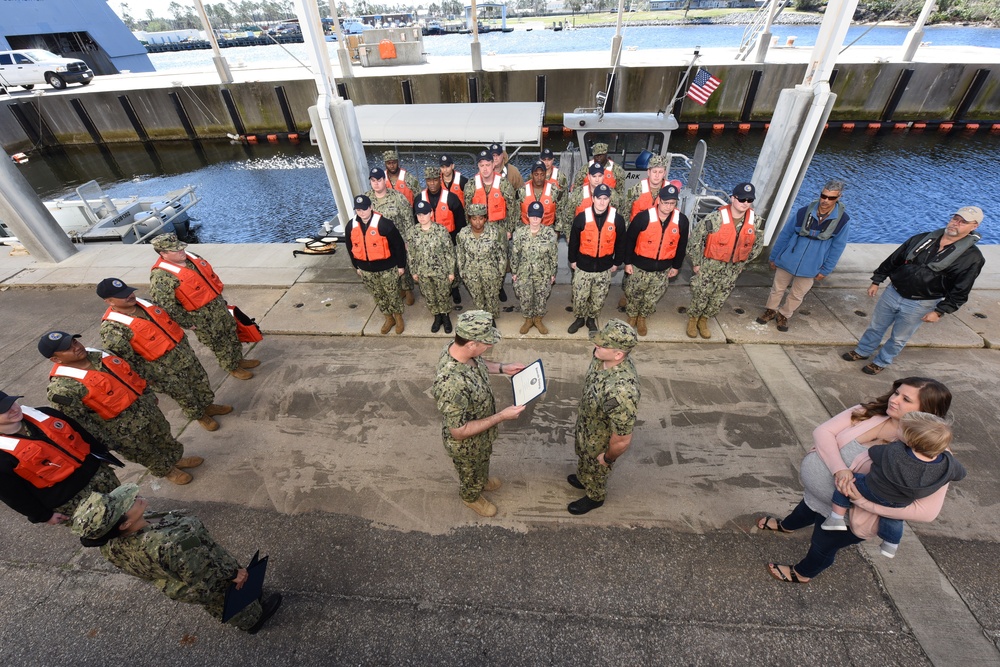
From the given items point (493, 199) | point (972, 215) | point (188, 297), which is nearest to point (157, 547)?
point (188, 297)

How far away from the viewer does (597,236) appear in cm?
488

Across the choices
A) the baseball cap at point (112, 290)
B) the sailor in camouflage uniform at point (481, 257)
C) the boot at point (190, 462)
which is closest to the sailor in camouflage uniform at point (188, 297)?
the baseball cap at point (112, 290)

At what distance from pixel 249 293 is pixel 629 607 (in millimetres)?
A: 6997

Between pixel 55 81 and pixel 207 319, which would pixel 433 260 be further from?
pixel 55 81

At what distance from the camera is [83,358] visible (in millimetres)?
3277

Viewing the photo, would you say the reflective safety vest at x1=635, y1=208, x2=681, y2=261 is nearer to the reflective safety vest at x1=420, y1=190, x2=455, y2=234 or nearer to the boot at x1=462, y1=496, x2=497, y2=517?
the reflective safety vest at x1=420, y1=190, x2=455, y2=234

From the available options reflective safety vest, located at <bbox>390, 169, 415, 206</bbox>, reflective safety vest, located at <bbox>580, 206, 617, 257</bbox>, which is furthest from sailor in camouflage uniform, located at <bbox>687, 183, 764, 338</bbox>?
reflective safety vest, located at <bbox>390, 169, 415, 206</bbox>

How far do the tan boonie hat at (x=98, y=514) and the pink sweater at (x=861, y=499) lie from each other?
4005mm

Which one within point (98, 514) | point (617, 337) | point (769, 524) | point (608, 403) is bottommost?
point (769, 524)

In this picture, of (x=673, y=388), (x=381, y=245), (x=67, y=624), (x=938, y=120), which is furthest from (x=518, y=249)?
(x=938, y=120)

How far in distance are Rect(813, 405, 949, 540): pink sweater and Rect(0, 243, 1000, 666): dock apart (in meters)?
1.01

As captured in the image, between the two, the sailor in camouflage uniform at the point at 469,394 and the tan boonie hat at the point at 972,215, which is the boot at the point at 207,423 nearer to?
the sailor in camouflage uniform at the point at 469,394

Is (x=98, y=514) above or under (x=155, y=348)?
above

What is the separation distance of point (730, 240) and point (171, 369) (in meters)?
6.11
